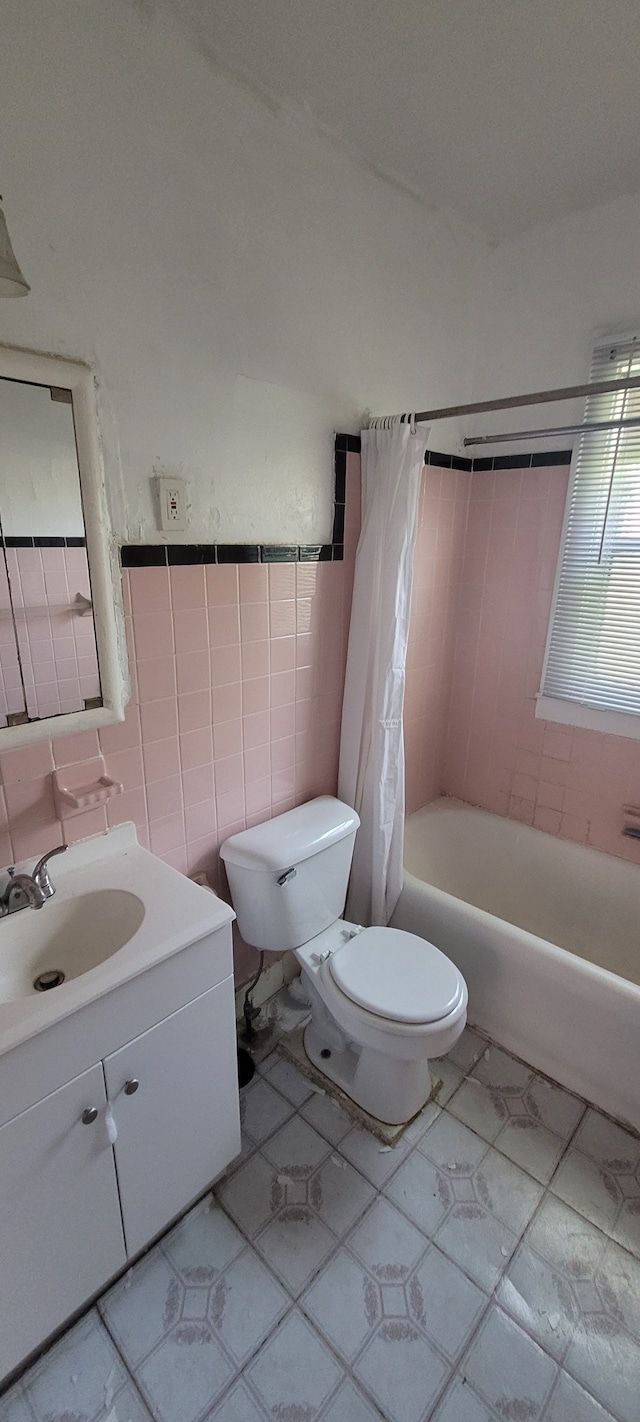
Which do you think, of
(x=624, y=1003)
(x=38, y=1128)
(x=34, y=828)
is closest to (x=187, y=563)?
(x=34, y=828)

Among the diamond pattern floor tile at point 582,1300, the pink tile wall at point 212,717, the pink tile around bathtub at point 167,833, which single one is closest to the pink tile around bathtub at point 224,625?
the pink tile wall at point 212,717

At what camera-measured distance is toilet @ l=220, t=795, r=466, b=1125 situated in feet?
4.51

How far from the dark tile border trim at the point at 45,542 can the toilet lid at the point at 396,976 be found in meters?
1.18

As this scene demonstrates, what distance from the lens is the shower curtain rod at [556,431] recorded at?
1496 millimetres

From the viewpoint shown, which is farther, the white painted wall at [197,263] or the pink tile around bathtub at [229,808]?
the pink tile around bathtub at [229,808]

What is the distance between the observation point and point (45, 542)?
110cm

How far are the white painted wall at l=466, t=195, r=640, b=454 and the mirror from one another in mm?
1542

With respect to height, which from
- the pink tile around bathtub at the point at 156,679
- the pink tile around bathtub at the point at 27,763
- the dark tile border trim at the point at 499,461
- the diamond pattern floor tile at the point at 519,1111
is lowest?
the diamond pattern floor tile at the point at 519,1111

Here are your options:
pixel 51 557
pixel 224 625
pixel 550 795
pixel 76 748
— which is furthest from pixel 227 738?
pixel 550 795

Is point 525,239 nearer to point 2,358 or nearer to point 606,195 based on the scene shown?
point 606,195

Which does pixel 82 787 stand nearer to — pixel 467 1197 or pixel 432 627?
pixel 467 1197

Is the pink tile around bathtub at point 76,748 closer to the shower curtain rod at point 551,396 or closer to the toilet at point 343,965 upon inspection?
the toilet at point 343,965

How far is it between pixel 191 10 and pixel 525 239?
4.07 feet

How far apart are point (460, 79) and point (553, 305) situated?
754mm
